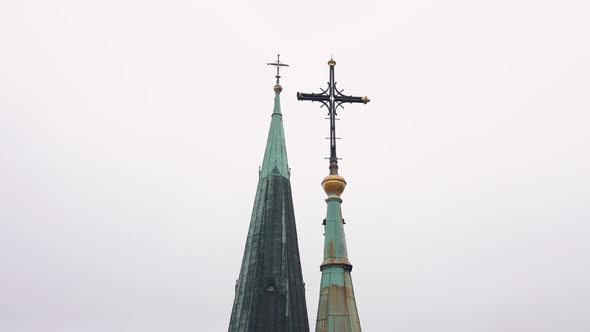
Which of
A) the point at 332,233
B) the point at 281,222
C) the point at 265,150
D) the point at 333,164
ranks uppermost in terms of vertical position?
the point at 265,150

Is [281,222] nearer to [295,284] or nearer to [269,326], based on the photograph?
[295,284]

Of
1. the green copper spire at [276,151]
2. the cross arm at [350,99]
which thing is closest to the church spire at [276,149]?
the green copper spire at [276,151]

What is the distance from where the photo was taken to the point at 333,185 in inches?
763

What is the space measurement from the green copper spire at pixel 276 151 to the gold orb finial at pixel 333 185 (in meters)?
14.0

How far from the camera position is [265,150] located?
3488 cm

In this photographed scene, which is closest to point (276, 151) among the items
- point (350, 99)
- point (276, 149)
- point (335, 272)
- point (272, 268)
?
point (276, 149)

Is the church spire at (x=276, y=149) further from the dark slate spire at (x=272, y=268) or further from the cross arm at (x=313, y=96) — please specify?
the cross arm at (x=313, y=96)

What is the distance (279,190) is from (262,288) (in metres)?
5.38

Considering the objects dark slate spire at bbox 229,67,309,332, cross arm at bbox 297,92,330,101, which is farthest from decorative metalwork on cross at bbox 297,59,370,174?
dark slate spire at bbox 229,67,309,332

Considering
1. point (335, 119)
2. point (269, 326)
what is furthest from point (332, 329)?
point (269, 326)

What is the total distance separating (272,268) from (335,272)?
12.4 metres

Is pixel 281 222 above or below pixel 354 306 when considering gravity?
above

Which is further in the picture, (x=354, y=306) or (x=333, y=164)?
(x=333, y=164)

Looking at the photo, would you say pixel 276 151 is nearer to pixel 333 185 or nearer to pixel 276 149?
pixel 276 149
